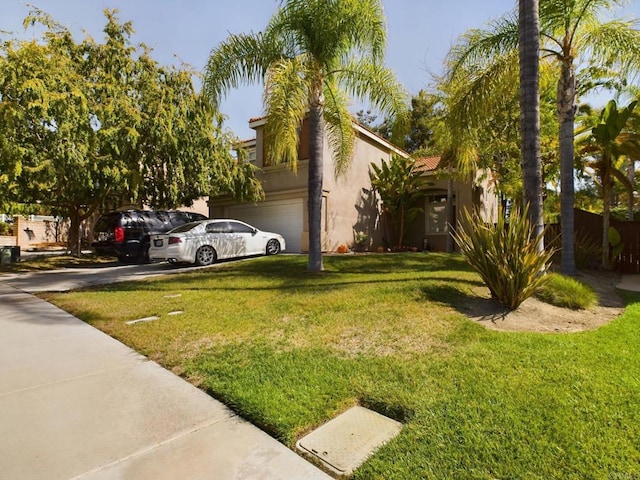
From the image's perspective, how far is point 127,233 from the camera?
13.4 m

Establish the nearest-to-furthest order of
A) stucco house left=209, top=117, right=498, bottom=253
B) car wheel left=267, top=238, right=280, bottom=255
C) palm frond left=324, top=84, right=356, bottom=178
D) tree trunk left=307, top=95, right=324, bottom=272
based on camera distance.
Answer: tree trunk left=307, top=95, right=324, bottom=272, palm frond left=324, top=84, right=356, bottom=178, car wheel left=267, top=238, right=280, bottom=255, stucco house left=209, top=117, right=498, bottom=253

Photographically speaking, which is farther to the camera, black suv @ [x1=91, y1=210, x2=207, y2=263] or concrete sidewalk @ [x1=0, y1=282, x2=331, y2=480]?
black suv @ [x1=91, y1=210, x2=207, y2=263]

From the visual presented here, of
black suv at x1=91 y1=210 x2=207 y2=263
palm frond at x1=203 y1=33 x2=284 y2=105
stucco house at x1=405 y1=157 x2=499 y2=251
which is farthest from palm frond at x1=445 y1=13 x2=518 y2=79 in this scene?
black suv at x1=91 y1=210 x2=207 y2=263

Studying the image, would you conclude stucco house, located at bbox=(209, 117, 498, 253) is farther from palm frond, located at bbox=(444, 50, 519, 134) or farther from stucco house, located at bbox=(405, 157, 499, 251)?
palm frond, located at bbox=(444, 50, 519, 134)

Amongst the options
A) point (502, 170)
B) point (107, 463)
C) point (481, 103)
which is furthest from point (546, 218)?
point (107, 463)

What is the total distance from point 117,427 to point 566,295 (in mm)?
6708

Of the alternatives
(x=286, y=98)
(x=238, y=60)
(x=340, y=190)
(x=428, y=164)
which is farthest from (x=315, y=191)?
(x=428, y=164)

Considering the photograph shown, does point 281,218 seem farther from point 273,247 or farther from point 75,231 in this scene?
point 75,231

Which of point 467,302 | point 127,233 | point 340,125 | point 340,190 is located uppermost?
point 340,125

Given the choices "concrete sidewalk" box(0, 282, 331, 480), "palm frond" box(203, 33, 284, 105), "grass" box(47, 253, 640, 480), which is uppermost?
"palm frond" box(203, 33, 284, 105)

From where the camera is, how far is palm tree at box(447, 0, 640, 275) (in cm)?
848

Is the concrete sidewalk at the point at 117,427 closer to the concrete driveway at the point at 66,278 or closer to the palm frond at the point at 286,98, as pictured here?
the concrete driveway at the point at 66,278

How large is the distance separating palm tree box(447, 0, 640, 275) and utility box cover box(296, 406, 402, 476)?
7.44 meters

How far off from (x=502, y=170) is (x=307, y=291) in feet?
34.1
